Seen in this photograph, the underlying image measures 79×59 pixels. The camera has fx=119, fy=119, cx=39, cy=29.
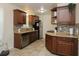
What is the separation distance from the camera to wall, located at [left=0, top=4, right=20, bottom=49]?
487 cm

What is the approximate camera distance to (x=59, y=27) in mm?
4984

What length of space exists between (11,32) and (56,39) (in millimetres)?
2230

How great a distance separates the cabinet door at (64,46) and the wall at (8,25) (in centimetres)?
223

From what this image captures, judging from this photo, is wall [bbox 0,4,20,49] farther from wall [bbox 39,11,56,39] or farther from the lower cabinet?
wall [bbox 39,11,56,39]

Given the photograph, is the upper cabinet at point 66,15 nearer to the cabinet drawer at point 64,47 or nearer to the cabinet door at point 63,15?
the cabinet door at point 63,15

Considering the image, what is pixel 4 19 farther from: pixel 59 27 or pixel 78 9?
pixel 78 9

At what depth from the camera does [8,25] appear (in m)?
5.15

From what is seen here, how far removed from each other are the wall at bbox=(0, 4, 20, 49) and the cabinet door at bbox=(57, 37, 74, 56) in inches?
87.8

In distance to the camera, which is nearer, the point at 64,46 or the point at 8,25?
the point at 64,46

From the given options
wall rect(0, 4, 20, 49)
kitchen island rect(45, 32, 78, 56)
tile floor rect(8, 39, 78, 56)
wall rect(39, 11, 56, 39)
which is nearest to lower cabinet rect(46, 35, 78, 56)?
kitchen island rect(45, 32, 78, 56)

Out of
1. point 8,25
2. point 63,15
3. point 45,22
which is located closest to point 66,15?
point 63,15

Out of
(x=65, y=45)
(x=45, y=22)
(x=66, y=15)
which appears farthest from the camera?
(x=45, y=22)

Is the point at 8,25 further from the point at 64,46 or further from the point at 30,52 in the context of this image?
the point at 64,46

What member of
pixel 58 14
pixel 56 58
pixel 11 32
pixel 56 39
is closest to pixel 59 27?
pixel 58 14
